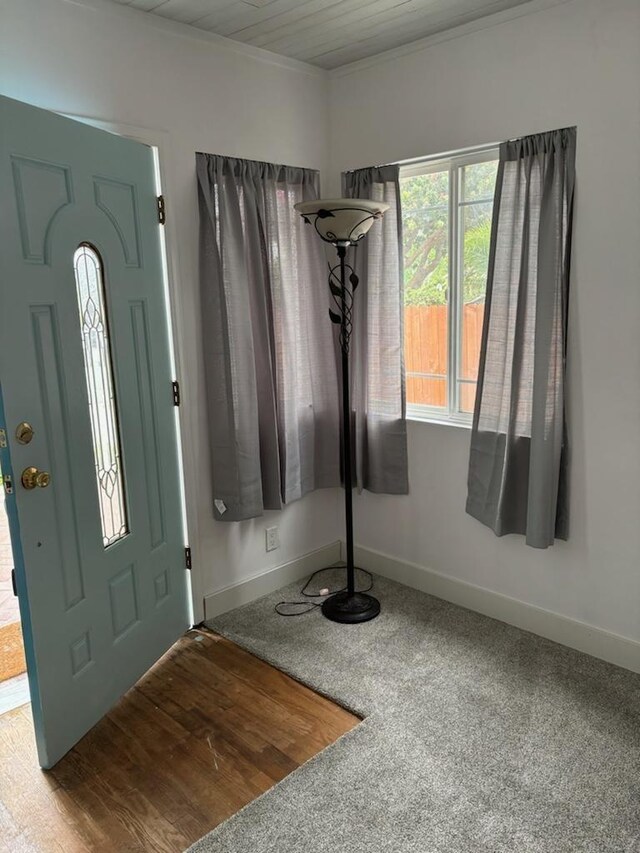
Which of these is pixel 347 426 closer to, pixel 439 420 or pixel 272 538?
pixel 439 420

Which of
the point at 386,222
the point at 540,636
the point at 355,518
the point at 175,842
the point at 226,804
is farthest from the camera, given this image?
the point at 355,518

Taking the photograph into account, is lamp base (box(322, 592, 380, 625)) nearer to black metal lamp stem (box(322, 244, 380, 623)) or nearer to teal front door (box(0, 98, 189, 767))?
black metal lamp stem (box(322, 244, 380, 623))

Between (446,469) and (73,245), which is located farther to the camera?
(446,469)

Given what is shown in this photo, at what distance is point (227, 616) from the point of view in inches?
125

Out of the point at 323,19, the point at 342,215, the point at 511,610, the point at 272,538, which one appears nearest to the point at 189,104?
the point at 323,19

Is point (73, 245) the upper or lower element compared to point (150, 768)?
upper

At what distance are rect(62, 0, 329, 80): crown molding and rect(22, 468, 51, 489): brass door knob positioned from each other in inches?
65.1

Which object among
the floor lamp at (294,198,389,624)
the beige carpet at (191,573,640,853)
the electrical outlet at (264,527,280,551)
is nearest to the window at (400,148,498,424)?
the floor lamp at (294,198,389,624)

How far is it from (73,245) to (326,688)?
187cm

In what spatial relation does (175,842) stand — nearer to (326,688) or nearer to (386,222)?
(326,688)

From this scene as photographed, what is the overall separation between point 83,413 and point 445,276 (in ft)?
5.77

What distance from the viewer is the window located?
115 inches

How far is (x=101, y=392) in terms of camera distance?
7.86 feet

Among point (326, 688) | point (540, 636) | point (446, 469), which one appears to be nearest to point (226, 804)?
point (326, 688)
